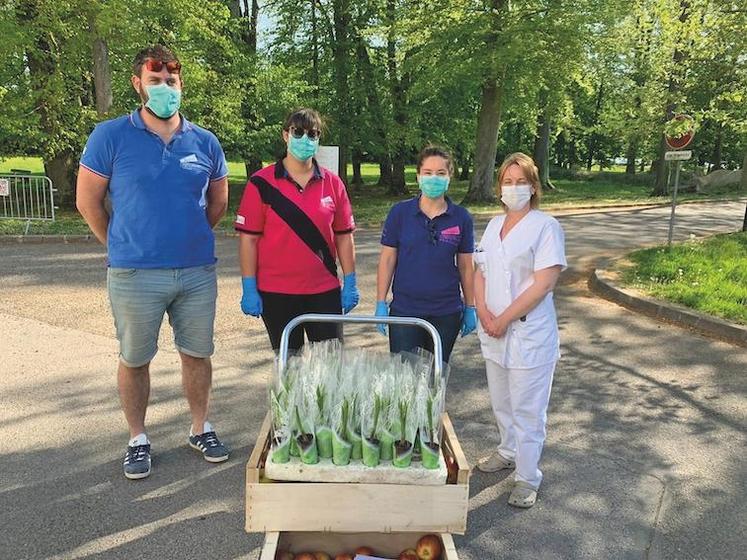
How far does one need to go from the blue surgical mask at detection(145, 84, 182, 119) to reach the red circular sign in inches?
373

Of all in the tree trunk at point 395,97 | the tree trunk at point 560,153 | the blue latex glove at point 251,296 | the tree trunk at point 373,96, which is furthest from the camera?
the tree trunk at point 560,153

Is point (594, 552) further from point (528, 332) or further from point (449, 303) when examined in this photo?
point (449, 303)

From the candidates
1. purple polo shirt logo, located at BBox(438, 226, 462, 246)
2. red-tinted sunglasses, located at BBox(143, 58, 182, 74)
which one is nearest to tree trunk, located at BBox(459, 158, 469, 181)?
purple polo shirt logo, located at BBox(438, 226, 462, 246)

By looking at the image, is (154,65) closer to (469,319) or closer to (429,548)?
(469,319)

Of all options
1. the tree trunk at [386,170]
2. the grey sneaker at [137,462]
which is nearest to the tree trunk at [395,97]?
the tree trunk at [386,170]

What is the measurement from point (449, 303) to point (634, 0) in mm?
17719

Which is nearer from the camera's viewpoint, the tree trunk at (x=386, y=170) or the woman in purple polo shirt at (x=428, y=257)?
the woman in purple polo shirt at (x=428, y=257)

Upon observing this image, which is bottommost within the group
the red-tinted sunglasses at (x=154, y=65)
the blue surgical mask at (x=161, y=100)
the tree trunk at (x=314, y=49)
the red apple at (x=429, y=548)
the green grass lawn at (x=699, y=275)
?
the green grass lawn at (x=699, y=275)

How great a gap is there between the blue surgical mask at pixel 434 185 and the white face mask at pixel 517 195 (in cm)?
34

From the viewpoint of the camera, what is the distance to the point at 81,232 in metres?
12.7

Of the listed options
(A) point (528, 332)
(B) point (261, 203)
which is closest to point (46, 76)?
(B) point (261, 203)

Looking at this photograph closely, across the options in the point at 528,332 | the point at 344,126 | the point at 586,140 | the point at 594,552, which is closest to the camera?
the point at 594,552

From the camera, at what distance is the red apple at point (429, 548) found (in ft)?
7.07

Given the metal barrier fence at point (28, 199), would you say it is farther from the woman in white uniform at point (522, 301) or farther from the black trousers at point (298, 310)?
the woman in white uniform at point (522, 301)
